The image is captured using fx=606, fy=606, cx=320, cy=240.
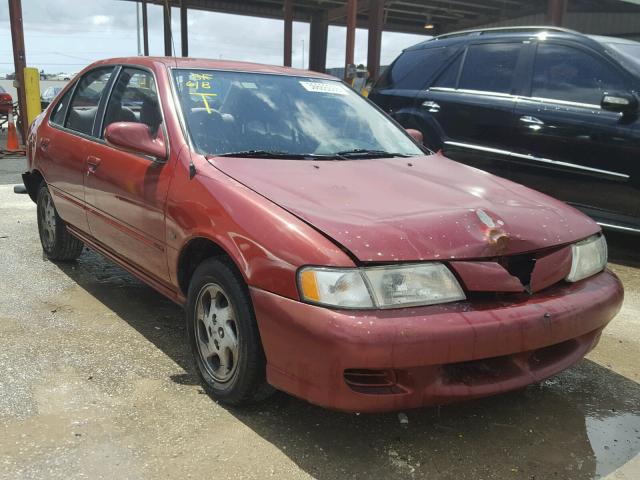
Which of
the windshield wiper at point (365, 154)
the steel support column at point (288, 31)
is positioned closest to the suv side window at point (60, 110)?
the windshield wiper at point (365, 154)

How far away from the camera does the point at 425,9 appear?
72.2 ft

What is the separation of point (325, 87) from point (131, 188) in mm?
1343

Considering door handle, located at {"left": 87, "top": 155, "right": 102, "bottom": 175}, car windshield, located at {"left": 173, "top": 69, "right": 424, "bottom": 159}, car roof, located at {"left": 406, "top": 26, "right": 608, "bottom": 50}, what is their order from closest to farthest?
car windshield, located at {"left": 173, "top": 69, "right": 424, "bottom": 159} < door handle, located at {"left": 87, "top": 155, "right": 102, "bottom": 175} < car roof, located at {"left": 406, "top": 26, "right": 608, "bottom": 50}

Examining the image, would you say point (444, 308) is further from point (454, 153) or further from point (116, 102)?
point (454, 153)

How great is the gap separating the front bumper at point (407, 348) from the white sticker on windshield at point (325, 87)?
5.77 feet

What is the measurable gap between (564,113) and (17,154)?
33.5 feet

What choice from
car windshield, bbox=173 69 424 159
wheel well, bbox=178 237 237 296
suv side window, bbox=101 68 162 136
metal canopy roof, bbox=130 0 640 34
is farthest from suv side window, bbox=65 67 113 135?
metal canopy roof, bbox=130 0 640 34

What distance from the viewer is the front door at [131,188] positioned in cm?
299

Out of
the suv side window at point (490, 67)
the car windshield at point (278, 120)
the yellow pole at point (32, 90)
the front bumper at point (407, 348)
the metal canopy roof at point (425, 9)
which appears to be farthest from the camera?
the metal canopy roof at point (425, 9)

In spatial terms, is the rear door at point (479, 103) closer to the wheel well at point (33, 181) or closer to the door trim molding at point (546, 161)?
the door trim molding at point (546, 161)

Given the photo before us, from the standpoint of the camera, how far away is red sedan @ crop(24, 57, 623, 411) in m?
2.12

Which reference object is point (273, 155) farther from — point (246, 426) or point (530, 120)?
point (530, 120)

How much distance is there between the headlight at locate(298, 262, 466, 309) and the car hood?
53 millimetres

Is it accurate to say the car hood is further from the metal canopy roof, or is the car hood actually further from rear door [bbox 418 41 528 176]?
the metal canopy roof
